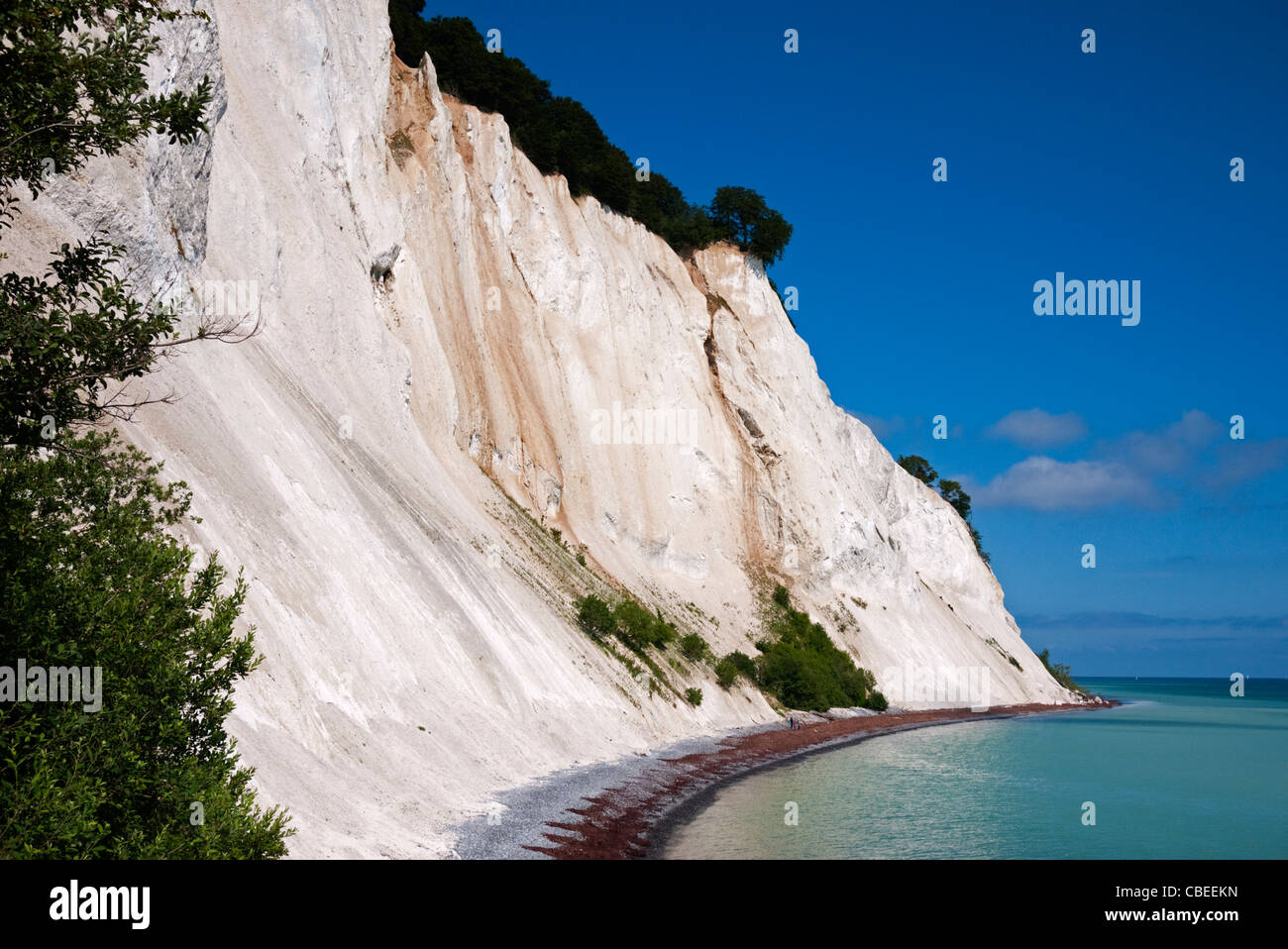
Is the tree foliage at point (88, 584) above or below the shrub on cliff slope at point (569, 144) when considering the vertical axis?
below

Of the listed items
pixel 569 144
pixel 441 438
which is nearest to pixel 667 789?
pixel 441 438

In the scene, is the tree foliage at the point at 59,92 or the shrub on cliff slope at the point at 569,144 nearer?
the tree foliage at the point at 59,92

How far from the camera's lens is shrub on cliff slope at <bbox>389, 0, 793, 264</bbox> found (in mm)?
49156

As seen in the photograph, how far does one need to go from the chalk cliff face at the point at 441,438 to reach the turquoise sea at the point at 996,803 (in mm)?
5205

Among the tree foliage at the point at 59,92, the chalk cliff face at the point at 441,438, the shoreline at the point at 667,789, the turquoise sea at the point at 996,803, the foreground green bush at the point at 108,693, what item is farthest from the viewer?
the turquoise sea at the point at 996,803

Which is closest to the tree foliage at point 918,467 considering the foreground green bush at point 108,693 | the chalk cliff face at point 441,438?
the chalk cliff face at point 441,438

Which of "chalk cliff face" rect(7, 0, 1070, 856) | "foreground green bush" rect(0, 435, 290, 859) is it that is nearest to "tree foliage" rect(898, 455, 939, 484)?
"chalk cliff face" rect(7, 0, 1070, 856)

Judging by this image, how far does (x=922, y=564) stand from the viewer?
7869cm

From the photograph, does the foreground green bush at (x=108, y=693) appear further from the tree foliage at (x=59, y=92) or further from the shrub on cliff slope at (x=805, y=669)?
the shrub on cliff slope at (x=805, y=669)

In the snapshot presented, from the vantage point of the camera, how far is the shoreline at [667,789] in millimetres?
19375

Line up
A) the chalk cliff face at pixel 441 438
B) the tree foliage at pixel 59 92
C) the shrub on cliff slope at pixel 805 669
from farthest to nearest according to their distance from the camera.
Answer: the shrub on cliff slope at pixel 805 669 < the chalk cliff face at pixel 441 438 < the tree foliage at pixel 59 92

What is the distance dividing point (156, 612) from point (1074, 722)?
72032 millimetres

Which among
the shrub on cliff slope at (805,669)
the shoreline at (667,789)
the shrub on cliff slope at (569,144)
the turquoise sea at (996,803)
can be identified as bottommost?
the turquoise sea at (996,803)
